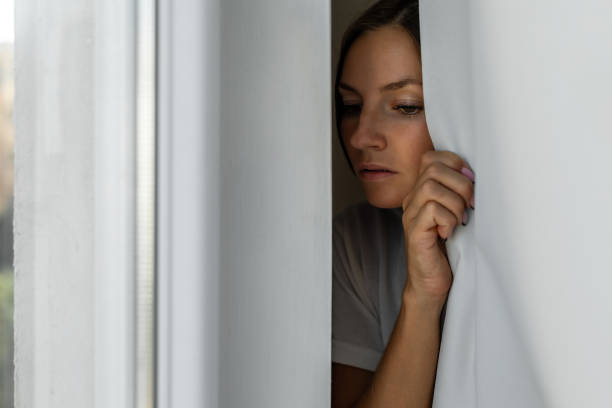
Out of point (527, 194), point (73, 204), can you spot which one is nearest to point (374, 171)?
point (527, 194)

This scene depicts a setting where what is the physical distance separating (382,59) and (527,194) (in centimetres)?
46

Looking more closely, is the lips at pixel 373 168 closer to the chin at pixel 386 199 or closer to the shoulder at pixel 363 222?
the chin at pixel 386 199

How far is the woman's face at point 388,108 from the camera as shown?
0.99 m

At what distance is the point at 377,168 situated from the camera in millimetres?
1067

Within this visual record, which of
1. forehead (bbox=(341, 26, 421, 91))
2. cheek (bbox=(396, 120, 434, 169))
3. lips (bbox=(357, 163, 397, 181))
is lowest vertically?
lips (bbox=(357, 163, 397, 181))

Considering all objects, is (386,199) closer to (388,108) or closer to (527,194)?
(388,108)

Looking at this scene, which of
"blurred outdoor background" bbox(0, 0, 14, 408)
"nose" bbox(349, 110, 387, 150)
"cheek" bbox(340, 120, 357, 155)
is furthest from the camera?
"cheek" bbox(340, 120, 357, 155)

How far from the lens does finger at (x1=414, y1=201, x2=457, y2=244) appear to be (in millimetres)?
809

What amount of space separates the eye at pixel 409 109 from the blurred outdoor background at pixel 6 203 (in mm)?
691

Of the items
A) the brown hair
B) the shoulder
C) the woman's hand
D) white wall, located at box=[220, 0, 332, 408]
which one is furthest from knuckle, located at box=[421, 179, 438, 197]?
the shoulder

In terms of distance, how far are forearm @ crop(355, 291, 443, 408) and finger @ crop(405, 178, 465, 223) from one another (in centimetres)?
17

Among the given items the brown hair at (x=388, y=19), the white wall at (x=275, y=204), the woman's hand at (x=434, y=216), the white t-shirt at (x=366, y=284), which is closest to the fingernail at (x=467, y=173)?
the woman's hand at (x=434, y=216)

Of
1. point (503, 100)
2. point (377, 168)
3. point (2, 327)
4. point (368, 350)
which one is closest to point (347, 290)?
point (368, 350)

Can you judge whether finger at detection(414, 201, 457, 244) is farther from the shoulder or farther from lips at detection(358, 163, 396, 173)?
the shoulder
